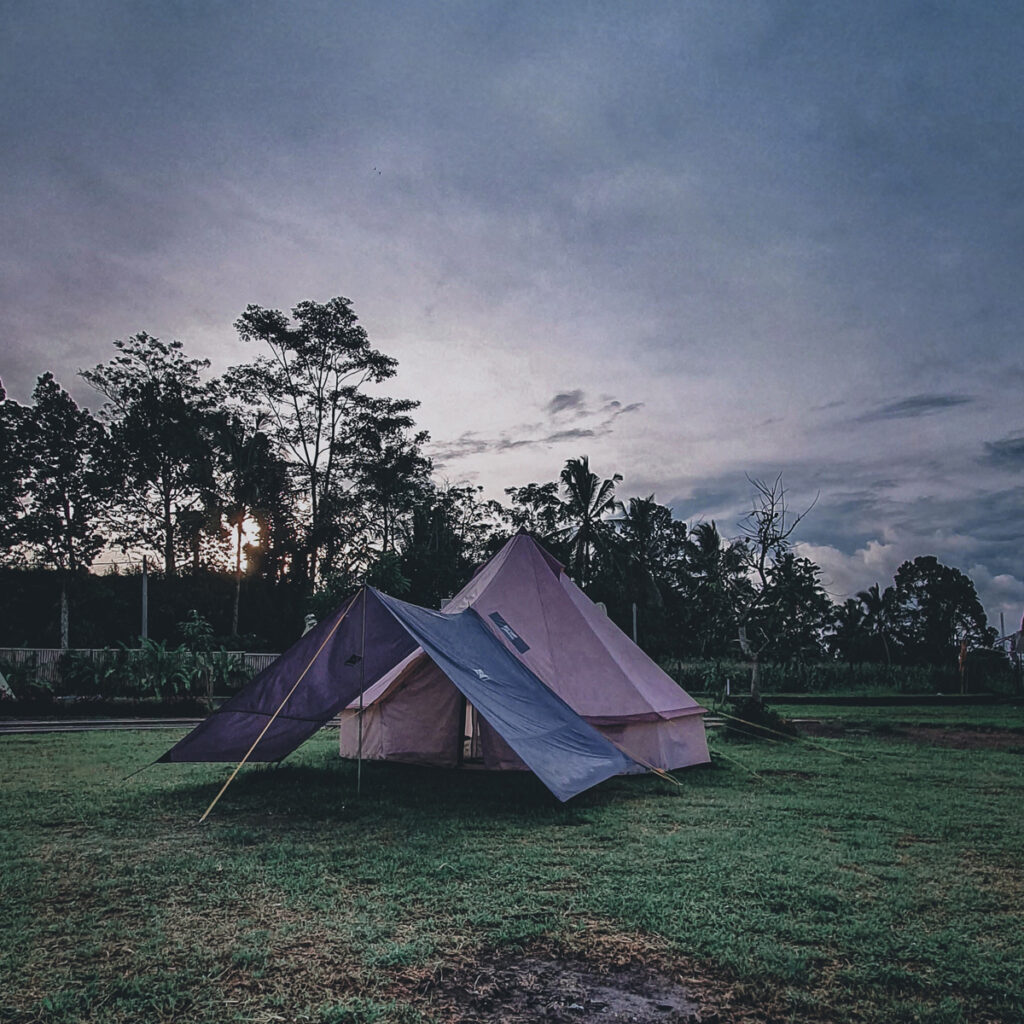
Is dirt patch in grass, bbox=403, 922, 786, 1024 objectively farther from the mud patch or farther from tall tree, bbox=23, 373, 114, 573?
tall tree, bbox=23, 373, 114, 573

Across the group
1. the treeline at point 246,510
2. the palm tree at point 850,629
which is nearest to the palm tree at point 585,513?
the treeline at point 246,510

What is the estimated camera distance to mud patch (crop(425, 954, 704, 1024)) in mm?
2758

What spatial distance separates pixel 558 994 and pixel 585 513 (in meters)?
34.7

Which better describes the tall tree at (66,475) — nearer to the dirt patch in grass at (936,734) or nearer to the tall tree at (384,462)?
the tall tree at (384,462)

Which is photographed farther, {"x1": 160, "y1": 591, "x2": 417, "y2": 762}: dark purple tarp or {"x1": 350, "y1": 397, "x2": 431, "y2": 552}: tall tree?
{"x1": 350, "y1": 397, "x2": 431, "y2": 552}: tall tree

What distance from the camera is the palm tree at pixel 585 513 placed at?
37.5 m

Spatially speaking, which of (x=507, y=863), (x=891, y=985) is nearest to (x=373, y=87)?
(x=507, y=863)

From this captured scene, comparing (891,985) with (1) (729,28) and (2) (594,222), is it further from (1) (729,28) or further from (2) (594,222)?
(2) (594,222)

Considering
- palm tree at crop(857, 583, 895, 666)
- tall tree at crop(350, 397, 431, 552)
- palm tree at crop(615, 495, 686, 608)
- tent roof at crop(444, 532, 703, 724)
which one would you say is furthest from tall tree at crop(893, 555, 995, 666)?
tent roof at crop(444, 532, 703, 724)

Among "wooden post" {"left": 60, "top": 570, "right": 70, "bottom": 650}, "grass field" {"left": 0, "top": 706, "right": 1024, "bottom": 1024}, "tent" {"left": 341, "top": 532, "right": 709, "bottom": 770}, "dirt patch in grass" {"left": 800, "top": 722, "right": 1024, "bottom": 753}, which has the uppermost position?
"wooden post" {"left": 60, "top": 570, "right": 70, "bottom": 650}

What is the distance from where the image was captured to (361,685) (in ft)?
23.7

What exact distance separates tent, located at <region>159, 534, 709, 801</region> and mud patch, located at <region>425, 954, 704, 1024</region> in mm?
2771

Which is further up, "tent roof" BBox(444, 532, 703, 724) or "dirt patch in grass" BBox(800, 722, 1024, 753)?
"tent roof" BBox(444, 532, 703, 724)

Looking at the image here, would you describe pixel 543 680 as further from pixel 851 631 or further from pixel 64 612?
pixel 851 631
